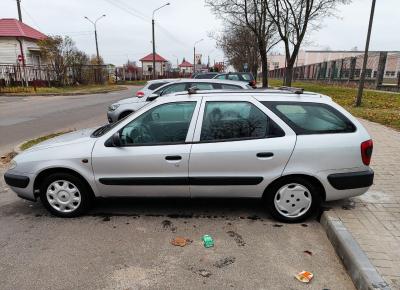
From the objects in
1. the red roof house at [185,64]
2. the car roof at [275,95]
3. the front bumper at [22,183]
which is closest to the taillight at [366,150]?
the car roof at [275,95]

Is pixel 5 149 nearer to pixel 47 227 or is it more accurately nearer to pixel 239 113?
pixel 47 227

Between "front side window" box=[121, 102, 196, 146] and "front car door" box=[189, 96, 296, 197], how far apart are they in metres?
0.19

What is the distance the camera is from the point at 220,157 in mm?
4062

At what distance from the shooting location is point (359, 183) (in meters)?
4.13

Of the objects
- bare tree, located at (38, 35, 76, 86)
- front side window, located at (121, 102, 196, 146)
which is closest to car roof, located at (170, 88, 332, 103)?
front side window, located at (121, 102, 196, 146)

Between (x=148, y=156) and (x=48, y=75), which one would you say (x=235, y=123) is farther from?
(x=48, y=75)

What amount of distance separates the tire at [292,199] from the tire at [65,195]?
2.21m

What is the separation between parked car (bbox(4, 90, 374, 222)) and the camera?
4.05 m

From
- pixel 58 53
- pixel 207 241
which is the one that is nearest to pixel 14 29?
pixel 58 53

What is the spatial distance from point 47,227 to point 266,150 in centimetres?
269

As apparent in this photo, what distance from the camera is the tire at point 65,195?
4.28m

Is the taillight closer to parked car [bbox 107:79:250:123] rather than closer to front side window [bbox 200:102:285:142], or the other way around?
front side window [bbox 200:102:285:142]

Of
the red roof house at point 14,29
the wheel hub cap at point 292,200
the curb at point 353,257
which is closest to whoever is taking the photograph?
the curb at point 353,257

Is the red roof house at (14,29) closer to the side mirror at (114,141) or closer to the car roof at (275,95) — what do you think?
the side mirror at (114,141)
